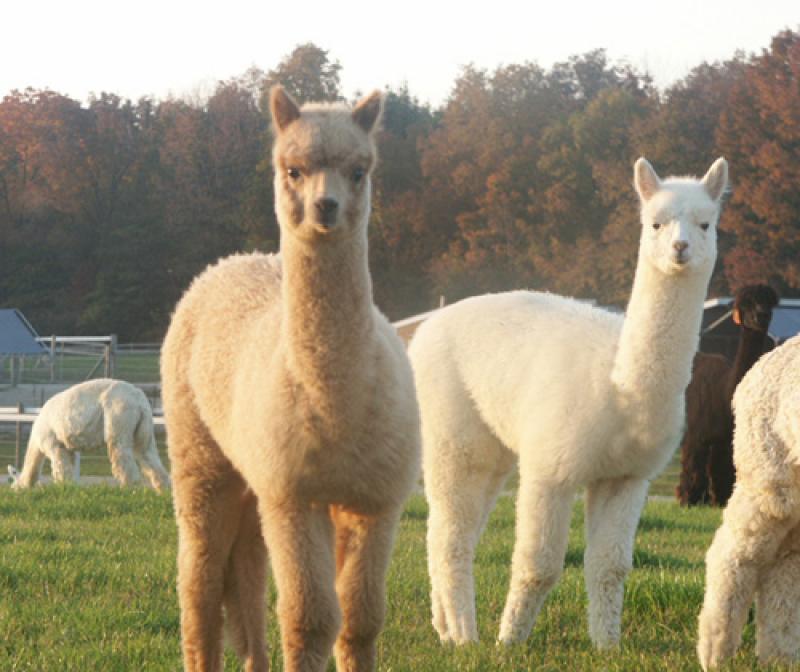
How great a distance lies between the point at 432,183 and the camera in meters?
40.2

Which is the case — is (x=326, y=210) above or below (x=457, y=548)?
above

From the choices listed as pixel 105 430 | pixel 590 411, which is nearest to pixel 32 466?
pixel 105 430

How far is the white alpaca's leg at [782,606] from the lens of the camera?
5.45 metres

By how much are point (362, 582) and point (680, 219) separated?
259 cm

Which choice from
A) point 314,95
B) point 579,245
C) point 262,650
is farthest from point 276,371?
point 314,95

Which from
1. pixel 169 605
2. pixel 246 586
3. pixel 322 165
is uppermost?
pixel 322 165

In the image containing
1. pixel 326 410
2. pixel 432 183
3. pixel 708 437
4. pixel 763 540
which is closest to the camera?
pixel 326 410

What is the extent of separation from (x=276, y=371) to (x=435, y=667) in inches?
64.9

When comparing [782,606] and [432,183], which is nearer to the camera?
[782,606]

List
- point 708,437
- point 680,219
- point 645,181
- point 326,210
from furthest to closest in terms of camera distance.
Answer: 1. point 708,437
2. point 645,181
3. point 680,219
4. point 326,210

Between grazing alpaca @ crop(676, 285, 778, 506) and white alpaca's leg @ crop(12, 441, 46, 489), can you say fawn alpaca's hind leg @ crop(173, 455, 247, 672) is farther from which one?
white alpaca's leg @ crop(12, 441, 46, 489)

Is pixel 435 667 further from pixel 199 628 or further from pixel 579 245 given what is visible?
pixel 579 245

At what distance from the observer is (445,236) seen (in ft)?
133

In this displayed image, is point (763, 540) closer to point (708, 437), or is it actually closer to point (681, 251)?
point (681, 251)
